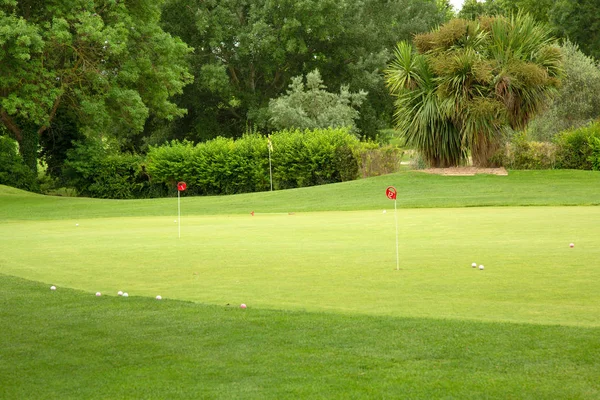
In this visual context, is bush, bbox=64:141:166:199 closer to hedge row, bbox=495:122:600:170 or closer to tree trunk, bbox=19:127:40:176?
tree trunk, bbox=19:127:40:176

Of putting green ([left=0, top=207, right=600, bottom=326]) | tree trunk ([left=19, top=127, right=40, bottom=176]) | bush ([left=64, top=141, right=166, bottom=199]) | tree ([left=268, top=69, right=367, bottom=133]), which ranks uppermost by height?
tree ([left=268, top=69, right=367, bottom=133])

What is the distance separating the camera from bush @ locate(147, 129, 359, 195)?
1425 inches

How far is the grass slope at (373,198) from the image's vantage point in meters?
26.3

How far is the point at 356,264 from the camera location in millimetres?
11648

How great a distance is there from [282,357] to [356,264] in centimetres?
536

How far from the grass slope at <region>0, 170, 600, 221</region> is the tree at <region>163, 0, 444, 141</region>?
2509cm

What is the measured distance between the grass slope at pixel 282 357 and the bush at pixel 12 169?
3372cm

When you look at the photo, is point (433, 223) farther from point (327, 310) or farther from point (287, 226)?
point (327, 310)

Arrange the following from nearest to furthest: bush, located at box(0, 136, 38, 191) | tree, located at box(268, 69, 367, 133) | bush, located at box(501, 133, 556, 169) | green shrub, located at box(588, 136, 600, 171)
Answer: green shrub, located at box(588, 136, 600, 171) → bush, located at box(501, 133, 556, 169) → bush, located at box(0, 136, 38, 191) → tree, located at box(268, 69, 367, 133)

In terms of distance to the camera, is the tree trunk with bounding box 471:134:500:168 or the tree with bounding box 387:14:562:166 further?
the tree trunk with bounding box 471:134:500:168

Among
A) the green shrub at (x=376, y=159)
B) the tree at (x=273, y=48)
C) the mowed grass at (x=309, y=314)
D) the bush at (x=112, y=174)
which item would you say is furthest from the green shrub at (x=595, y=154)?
the tree at (x=273, y=48)

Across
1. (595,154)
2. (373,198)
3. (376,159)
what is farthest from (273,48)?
(373,198)

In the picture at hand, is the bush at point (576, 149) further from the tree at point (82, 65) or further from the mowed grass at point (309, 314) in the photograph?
the tree at point (82, 65)

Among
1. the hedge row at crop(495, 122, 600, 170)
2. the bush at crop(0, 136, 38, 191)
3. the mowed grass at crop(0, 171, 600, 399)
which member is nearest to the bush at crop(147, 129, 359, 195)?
the bush at crop(0, 136, 38, 191)
